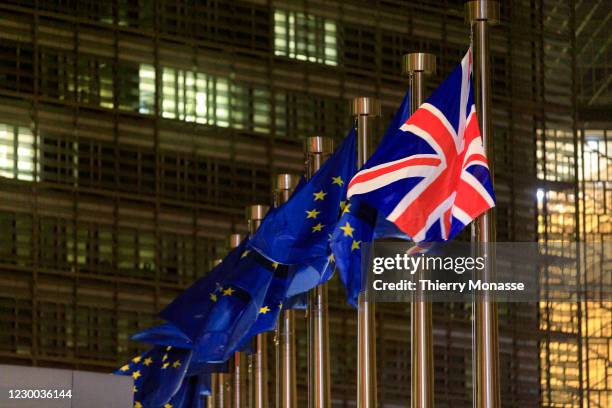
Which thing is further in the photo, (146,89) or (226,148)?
(226,148)

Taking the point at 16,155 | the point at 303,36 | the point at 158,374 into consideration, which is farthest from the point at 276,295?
the point at 303,36

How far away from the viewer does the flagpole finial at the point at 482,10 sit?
86.6 feet

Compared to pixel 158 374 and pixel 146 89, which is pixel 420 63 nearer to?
pixel 158 374

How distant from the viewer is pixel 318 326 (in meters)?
34.3

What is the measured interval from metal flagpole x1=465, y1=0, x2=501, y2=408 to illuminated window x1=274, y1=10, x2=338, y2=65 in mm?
53955

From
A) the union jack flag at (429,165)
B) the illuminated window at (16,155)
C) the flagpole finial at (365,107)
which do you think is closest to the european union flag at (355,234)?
the union jack flag at (429,165)

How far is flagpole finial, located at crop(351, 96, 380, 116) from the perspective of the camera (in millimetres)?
31250

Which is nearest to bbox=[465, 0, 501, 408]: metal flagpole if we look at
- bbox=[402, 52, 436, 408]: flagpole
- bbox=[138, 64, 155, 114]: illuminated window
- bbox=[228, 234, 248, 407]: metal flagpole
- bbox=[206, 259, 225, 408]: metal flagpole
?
bbox=[402, 52, 436, 408]: flagpole

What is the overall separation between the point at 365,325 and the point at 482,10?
18.6 feet

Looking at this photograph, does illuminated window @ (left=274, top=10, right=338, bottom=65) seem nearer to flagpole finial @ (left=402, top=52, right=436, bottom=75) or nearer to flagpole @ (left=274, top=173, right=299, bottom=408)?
flagpole @ (left=274, top=173, right=299, bottom=408)

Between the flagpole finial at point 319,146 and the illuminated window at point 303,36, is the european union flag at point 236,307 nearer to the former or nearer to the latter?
the flagpole finial at point 319,146

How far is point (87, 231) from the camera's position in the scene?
75.4 meters

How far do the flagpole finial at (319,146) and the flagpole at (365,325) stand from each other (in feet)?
10.7

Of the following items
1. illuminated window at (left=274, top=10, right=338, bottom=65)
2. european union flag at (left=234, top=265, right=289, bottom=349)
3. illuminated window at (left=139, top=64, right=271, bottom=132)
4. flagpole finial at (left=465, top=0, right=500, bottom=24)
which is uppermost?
illuminated window at (left=274, top=10, right=338, bottom=65)
